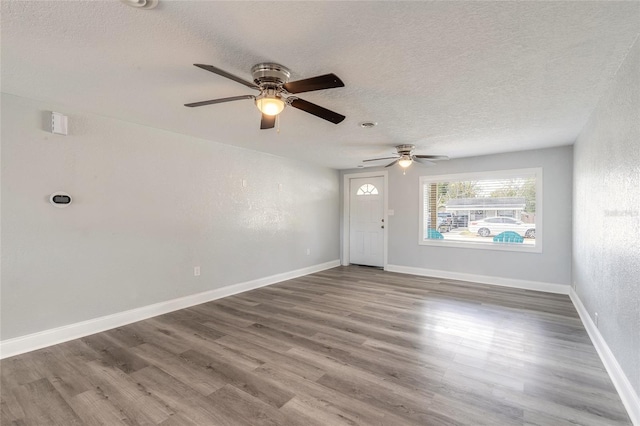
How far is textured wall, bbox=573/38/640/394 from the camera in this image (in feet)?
6.03

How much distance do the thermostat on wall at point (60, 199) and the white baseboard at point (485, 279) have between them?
5.48 m

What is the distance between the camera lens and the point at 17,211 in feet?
8.96

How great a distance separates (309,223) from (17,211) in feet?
14.4

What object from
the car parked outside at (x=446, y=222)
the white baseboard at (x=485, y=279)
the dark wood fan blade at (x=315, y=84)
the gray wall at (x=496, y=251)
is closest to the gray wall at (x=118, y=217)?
the dark wood fan blade at (x=315, y=84)

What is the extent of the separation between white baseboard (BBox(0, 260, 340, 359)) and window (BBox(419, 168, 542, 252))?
12.0 feet

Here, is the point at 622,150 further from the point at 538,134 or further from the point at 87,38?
the point at 87,38

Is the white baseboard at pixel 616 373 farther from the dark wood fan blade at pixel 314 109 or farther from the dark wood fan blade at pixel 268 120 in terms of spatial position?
the dark wood fan blade at pixel 268 120

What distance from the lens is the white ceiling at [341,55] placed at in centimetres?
157

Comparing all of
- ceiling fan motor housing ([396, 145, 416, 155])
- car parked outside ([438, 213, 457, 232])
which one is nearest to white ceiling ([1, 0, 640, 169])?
ceiling fan motor housing ([396, 145, 416, 155])

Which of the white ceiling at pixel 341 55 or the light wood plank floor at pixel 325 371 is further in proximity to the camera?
the light wood plank floor at pixel 325 371

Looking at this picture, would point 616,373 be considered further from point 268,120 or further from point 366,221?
point 366,221

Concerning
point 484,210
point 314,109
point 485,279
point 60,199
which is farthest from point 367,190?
point 60,199

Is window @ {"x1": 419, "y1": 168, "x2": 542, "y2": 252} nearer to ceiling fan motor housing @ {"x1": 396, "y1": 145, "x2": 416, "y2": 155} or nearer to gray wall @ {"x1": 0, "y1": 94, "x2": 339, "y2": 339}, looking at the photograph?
ceiling fan motor housing @ {"x1": 396, "y1": 145, "x2": 416, "y2": 155}

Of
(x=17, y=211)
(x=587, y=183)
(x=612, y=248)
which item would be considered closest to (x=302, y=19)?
(x=612, y=248)
